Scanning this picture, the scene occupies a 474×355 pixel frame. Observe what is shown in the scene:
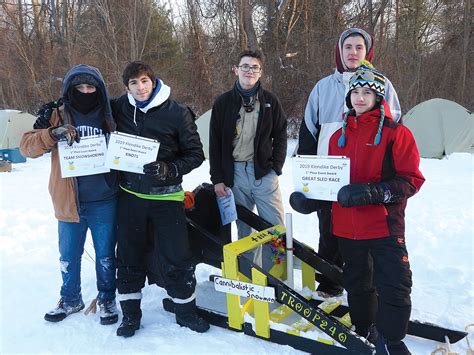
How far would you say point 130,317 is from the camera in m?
3.18

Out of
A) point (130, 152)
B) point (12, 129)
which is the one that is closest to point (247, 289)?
point (130, 152)

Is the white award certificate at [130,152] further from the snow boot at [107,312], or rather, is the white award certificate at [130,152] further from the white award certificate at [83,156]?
the snow boot at [107,312]

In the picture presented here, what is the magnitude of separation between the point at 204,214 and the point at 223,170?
16.8 inches

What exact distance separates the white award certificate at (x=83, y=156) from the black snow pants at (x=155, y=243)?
1.00 ft

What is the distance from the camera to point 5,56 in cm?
1950

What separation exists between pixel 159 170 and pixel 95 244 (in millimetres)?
929

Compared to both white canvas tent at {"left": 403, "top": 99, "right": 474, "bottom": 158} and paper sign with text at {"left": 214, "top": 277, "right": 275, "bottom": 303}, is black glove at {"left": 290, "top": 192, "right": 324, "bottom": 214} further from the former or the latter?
white canvas tent at {"left": 403, "top": 99, "right": 474, "bottom": 158}

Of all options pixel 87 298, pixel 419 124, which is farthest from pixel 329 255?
pixel 419 124

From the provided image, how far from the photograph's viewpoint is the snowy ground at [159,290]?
2986mm

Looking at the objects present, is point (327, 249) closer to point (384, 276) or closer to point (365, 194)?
point (384, 276)

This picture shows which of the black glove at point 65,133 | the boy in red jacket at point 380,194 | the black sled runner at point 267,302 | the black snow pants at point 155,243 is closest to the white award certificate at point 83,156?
the black glove at point 65,133

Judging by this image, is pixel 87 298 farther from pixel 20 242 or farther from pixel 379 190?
pixel 379 190

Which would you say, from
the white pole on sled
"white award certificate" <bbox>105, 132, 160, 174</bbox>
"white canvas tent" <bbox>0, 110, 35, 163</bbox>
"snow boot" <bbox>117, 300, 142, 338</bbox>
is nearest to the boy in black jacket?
"snow boot" <bbox>117, 300, 142, 338</bbox>

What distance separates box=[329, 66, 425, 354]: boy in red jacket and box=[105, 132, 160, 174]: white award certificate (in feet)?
4.24
